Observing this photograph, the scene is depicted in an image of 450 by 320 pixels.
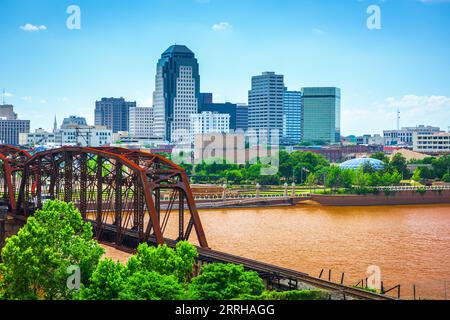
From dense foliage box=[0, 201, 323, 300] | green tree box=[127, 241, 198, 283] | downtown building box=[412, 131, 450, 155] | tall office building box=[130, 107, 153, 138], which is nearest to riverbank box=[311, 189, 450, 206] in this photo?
dense foliage box=[0, 201, 323, 300]

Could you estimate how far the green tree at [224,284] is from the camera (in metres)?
20.7

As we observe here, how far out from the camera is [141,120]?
648 ft

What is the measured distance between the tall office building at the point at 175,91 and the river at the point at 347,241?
4405 inches

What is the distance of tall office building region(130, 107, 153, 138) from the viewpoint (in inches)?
7714

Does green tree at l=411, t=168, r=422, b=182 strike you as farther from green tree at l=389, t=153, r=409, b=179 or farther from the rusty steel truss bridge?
the rusty steel truss bridge

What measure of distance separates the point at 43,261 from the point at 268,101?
16986 cm

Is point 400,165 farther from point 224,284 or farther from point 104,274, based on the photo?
point 104,274

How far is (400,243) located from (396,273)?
1096 cm

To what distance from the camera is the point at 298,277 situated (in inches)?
1025

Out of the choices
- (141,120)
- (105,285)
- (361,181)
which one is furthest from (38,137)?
(105,285)
